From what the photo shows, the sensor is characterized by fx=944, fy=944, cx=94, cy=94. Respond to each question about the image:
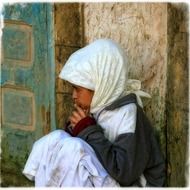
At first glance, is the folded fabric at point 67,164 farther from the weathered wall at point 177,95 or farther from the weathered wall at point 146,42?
the weathered wall at point 146,42

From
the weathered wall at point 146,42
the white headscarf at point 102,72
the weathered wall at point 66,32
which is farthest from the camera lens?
the weathered wall at point 66,32

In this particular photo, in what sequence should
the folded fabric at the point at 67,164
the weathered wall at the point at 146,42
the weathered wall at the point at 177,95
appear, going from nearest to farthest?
the folded fabric at the point at 67,164, the weathered wall at the point at 177,95, the weathered wall at the point at 146,42

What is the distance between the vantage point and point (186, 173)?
598 centimetres

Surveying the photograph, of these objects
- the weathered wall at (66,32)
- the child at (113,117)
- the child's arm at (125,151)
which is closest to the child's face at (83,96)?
the child at (113,117)

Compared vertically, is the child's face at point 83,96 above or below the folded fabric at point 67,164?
above

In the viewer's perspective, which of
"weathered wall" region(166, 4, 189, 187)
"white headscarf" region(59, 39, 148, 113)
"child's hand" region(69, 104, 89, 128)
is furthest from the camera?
"weathered wall" region(166, 4, 189, 187)

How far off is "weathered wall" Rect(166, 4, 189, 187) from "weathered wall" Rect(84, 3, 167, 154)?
0.06 metres

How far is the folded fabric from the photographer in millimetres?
5414

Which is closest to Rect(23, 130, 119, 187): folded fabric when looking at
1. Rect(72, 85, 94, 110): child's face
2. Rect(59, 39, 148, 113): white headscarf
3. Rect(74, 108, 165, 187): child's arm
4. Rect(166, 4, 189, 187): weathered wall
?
Rect(74, 108, 165, 187): child's arm

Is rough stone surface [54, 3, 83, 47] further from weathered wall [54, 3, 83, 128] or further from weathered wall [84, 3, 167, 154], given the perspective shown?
weathered wall [84, 3, 167, 154]

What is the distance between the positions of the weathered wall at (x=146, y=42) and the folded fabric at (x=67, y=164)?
0.76m

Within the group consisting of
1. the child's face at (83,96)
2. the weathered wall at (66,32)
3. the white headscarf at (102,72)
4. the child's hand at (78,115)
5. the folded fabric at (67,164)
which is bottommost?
the folded fabric at (67,164)

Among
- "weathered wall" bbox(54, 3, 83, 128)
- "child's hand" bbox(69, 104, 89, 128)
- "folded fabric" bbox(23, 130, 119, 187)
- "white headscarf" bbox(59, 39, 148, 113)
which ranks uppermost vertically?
"weathered wall" bbox(54, 3, 83, 128)

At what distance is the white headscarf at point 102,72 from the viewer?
5.54m
